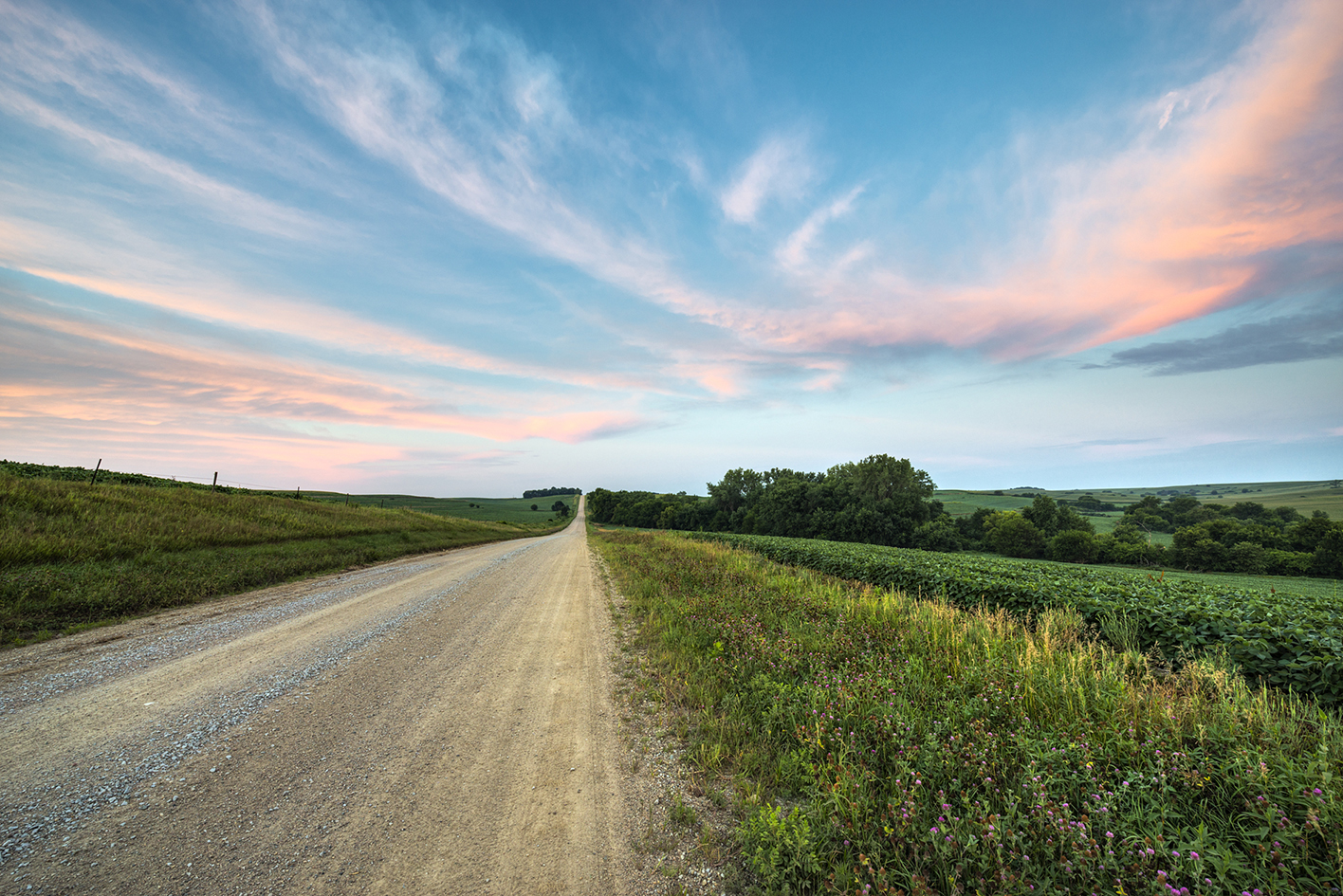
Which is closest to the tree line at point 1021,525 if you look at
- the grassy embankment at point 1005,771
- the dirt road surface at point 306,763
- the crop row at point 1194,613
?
the crop row at point 1194,613

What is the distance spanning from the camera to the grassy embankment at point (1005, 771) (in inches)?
116

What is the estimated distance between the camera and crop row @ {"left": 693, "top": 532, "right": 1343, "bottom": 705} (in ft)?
19.0

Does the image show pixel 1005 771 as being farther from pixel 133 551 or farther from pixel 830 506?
pixel 830 506

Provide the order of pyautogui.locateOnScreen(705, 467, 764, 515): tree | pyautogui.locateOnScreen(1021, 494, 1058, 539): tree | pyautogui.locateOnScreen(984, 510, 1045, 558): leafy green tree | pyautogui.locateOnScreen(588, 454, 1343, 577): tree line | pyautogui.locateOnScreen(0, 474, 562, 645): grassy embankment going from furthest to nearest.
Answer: pyautogui.locateOnScreen(705, 467, 764, 515): tree → pyautogui.locateOnScreen(1021, 494, 1058, 539): tree → pyautogui.locateOnScreen(984, 510, 1045, 558): leafy green tree → pyautogui.locateOnScreen(588, 454, 1343, 577): tree line → pyautogui.locateOnScreen(0, 474, 562, 645): grassy embankment

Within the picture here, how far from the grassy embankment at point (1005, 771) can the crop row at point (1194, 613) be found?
0.67 m

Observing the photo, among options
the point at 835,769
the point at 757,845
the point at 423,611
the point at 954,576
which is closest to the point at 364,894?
the point at 757,845

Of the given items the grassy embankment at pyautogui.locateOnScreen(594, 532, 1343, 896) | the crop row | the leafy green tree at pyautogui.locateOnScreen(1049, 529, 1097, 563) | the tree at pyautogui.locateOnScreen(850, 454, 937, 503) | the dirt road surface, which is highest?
the tree at pyautogui.locateOnScreen(850, 454, 937, 503)

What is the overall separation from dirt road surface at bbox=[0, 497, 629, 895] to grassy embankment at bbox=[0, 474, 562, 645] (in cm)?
192

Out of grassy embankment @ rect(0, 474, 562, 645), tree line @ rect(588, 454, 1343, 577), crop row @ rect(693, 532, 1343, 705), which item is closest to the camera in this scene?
crop row @ rect(693, 532, 1343, 705)

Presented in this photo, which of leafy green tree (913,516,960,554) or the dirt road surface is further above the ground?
the dirt road surface

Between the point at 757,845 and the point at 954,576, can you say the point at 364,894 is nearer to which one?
the point at 757,845

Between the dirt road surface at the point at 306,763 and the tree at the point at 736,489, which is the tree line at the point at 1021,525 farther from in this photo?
the dirt road surface at the point at 306,763

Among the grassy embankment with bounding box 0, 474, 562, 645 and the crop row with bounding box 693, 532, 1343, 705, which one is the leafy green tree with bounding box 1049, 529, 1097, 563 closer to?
the crop row with bounding box 693, 532, 1343, 705

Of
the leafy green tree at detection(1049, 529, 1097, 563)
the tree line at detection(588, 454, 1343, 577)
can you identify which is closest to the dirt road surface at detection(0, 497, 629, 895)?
the tree line at detection(588, 454, 1343, 577)
